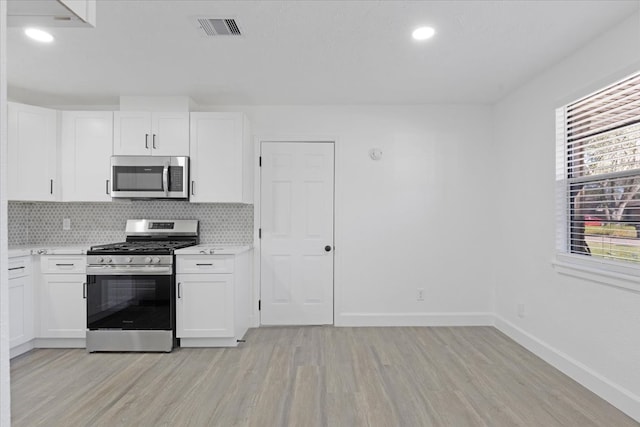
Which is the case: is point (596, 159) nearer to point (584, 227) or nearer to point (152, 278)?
point (584, 227)

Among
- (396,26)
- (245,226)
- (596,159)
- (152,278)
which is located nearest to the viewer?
(396,26)

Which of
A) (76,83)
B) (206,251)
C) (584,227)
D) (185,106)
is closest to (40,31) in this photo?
(76,83)

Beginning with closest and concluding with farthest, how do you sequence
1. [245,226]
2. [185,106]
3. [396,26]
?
1. [396,26]
2. [185,106]
3. [245,226]

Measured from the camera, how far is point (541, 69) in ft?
10.1

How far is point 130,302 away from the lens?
3299 millimetres

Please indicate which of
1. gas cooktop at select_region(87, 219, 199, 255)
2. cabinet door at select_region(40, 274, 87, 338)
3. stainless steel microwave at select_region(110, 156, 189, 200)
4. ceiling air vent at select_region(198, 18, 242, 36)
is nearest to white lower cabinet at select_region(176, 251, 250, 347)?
gas cooktop at select_region(87, 219, 199, 255)

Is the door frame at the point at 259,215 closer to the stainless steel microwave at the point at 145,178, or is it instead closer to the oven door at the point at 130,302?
the stainless steel microwave at the point at 145,178

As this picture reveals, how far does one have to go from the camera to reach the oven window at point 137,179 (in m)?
3.55

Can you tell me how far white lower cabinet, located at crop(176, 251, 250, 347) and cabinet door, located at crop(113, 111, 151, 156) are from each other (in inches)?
46.4

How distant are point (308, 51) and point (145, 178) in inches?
79.2

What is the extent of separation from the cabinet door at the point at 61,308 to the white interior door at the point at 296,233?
1692 mm

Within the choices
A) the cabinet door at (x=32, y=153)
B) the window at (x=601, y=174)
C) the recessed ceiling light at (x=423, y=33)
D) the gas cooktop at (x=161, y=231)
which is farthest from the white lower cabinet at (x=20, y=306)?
the window at (x=601, y=174)

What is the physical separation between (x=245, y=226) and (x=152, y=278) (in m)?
1.09

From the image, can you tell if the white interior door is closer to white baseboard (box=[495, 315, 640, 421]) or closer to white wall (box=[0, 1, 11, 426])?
white baseboard (box=[495, 315, 640, 421])
